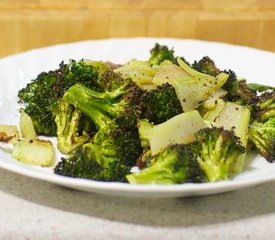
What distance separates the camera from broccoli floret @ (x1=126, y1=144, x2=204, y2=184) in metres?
1.26

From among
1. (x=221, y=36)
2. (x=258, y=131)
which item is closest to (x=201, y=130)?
(x=258, y=131)

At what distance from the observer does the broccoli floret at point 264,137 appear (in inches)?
57.1

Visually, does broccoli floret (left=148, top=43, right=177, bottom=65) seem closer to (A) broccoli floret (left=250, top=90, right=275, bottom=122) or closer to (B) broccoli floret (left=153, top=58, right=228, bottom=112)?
(B) broccoli floret (left=153, top=58, right=228, bottom=112)

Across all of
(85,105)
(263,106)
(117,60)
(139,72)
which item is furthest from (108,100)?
(117,60)

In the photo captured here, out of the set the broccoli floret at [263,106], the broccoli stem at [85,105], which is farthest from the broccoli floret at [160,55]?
the broccoli stem at [85,105]

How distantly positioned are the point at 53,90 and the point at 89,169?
1.32 feet

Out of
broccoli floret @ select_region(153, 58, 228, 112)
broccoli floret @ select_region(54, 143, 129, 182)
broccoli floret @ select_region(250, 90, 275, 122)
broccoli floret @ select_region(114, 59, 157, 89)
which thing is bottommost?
broccoli floret @ select_region(54, 143, 129, 182)

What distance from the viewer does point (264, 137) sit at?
4.87 feet

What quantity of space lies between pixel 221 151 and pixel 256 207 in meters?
0.15

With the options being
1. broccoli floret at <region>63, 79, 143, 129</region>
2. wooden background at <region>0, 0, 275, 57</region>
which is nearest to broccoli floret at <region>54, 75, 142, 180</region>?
broccoli floret at <region>63, 79, 143, 129</region>

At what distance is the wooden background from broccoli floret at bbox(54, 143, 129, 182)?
1.24 metres

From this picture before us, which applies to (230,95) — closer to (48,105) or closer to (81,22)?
(48,105)

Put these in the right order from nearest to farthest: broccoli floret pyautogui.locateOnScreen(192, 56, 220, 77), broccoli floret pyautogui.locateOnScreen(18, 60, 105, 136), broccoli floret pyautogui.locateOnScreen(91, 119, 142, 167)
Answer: broccoli floret pyautogui.locateOnScreen(91, 119, 142, 167) → broccoli floret pyautogui.locateOnScreen(18, 60, 105, 136) → broccoli floret pyautogui.locateOnScreen(192, 56, 220, 77)

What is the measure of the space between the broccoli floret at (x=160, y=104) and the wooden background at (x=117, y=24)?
1031 mm
